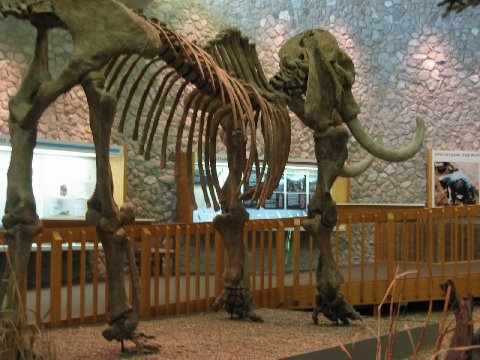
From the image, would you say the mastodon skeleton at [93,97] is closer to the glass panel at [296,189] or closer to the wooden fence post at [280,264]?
the wooden fence post at [280,264]

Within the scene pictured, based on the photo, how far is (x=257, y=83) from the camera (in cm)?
621

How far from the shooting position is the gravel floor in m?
4.80

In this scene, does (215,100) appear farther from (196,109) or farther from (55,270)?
(55,270)

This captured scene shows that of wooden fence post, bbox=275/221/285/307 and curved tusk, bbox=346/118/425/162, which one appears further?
wooden fence post, bbox=275/221/285/307

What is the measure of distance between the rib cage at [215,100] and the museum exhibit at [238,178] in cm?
2

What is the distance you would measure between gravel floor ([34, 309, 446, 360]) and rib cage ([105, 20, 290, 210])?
1.05 metres

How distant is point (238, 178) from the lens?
258 inches

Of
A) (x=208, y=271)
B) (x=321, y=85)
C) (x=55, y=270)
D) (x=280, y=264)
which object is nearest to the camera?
(x=55, y=270)

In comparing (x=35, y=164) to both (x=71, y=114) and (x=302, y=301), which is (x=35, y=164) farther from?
(x=302, y=301)

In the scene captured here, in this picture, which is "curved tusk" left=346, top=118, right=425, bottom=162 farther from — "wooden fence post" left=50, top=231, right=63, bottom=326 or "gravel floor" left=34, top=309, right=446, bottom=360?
"wooden fence post" left=50, top=231, right=63, bottom=326

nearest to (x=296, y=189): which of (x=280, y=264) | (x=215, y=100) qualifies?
(x=280, y=264)

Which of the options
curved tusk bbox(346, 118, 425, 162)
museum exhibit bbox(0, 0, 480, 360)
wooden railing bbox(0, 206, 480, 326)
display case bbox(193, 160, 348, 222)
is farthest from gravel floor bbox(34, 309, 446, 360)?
display case bbox(193, 160, 348, 222)

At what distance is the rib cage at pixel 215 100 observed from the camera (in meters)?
5.16

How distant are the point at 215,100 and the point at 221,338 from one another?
192 cm
